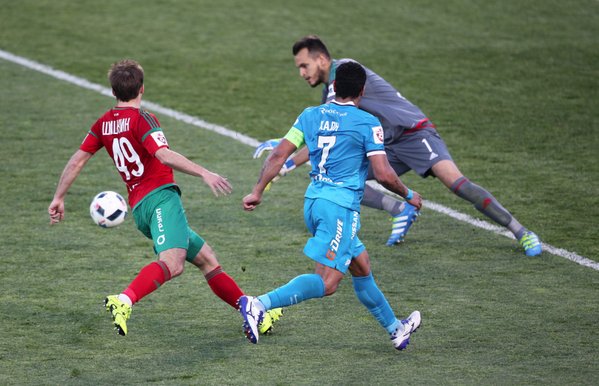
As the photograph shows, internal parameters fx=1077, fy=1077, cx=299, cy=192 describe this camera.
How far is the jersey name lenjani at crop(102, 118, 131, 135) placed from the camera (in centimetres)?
696

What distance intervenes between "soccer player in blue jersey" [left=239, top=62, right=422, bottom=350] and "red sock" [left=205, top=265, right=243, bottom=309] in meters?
0.43

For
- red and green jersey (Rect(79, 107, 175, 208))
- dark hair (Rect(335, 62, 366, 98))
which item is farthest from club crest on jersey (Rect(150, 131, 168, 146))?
dark hair (Rect(335, 62, 366, 98))

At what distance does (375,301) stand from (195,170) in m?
1.46

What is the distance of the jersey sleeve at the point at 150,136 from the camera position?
22.4 ft

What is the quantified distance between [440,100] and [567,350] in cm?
804

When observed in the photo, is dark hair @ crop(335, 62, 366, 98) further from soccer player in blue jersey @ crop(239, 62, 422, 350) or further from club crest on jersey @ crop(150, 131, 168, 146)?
club crest on jersey @ crop(150, 131, 168, 146)

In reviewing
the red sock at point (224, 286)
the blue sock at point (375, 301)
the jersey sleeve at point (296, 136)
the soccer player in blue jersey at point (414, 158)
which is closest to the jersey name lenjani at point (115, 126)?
the jersey sleeve at point (296, 136)

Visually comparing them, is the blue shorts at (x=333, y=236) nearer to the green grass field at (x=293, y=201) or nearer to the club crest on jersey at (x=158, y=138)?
the green grass field at (x=293, y=201)

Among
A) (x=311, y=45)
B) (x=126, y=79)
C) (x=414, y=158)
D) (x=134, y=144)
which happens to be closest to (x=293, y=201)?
(x=414, y=158)

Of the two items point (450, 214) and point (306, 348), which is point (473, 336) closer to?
point (306, 348)

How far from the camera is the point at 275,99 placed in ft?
48.5

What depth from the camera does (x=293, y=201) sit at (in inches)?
434

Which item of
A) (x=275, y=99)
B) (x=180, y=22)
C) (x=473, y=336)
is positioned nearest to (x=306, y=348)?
(x=473, y=336)

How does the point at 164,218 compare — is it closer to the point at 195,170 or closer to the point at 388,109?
the point at 195,170
